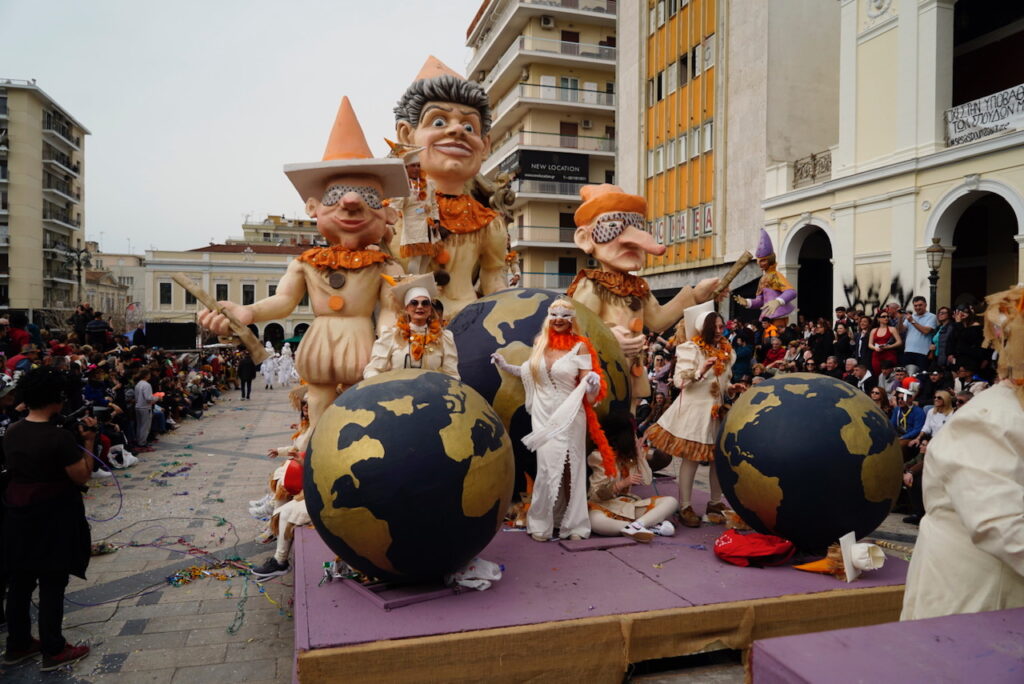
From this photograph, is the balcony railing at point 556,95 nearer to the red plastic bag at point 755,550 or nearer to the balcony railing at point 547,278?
the balcony railing at point 547,278

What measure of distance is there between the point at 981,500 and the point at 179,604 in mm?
5291

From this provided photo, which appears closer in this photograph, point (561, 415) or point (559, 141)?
point (561, 415)

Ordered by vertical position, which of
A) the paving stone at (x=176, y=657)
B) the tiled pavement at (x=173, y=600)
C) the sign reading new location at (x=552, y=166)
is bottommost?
the tiled pavement at (x=173, y=600)

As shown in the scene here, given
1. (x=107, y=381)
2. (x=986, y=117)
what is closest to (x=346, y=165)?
(x=107, y=381)

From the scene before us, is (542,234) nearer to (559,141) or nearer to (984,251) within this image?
(559,141)

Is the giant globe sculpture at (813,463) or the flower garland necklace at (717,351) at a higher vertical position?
the flower garland necklace at (717,351)

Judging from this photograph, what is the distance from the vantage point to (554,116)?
34938mm

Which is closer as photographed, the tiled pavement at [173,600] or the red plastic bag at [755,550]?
the tiled pavement at [173,600]

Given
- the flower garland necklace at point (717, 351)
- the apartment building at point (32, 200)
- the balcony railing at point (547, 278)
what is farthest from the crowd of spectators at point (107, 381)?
the apartment building at point (32, 200)

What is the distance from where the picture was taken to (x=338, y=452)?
12.6ft

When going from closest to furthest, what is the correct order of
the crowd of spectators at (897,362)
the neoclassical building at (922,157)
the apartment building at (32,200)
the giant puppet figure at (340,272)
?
the giant puppet figure at (340,272)
the crowd of spectators at (897,362)
the neoclassical building at (922,157)
the apartment building at (32,200)

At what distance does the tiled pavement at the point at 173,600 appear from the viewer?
442 centimetres

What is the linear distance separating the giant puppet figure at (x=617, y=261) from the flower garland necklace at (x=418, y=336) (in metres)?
1.67

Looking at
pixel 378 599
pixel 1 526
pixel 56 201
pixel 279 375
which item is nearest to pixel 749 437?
pixel 378 599
